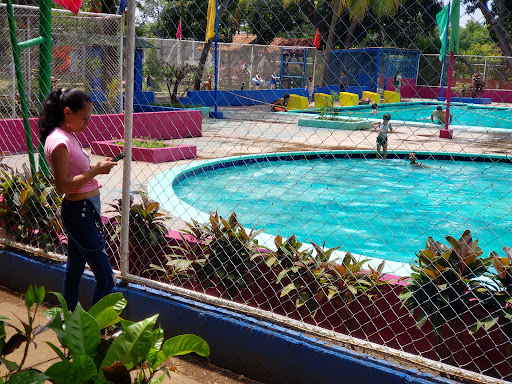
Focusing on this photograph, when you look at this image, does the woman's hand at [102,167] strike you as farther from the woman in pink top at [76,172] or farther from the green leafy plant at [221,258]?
the green leafy plant at [221,258]

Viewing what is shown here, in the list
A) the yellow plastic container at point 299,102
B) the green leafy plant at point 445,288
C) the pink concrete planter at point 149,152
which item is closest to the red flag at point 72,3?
the green leafy plant at point 445,288

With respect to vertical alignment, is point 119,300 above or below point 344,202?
above

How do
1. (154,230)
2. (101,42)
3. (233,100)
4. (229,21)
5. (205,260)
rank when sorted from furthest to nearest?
1. (229,21)
2. (233,100)
3. (101,42)
4. (154,230)
5. (205,260)

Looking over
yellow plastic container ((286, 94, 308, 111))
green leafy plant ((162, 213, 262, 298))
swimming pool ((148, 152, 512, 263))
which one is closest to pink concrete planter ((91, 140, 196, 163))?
swimming pool ((148, 152, 512, 263))

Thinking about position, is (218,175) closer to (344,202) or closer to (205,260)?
(344,202)

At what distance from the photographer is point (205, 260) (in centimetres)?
371

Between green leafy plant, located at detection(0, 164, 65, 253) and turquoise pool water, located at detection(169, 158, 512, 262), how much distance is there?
2974mm

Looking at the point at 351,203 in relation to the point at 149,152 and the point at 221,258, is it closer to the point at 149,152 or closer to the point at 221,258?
the point at 149,152

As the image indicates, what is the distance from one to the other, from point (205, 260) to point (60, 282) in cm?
121

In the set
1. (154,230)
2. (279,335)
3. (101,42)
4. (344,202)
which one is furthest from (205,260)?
(101,42)

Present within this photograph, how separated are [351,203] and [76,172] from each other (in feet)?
26.6

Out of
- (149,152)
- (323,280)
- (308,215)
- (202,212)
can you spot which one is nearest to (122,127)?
(149,152)

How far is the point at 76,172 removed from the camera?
10.1 ft

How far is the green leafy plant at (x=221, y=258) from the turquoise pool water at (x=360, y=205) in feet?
11.5
